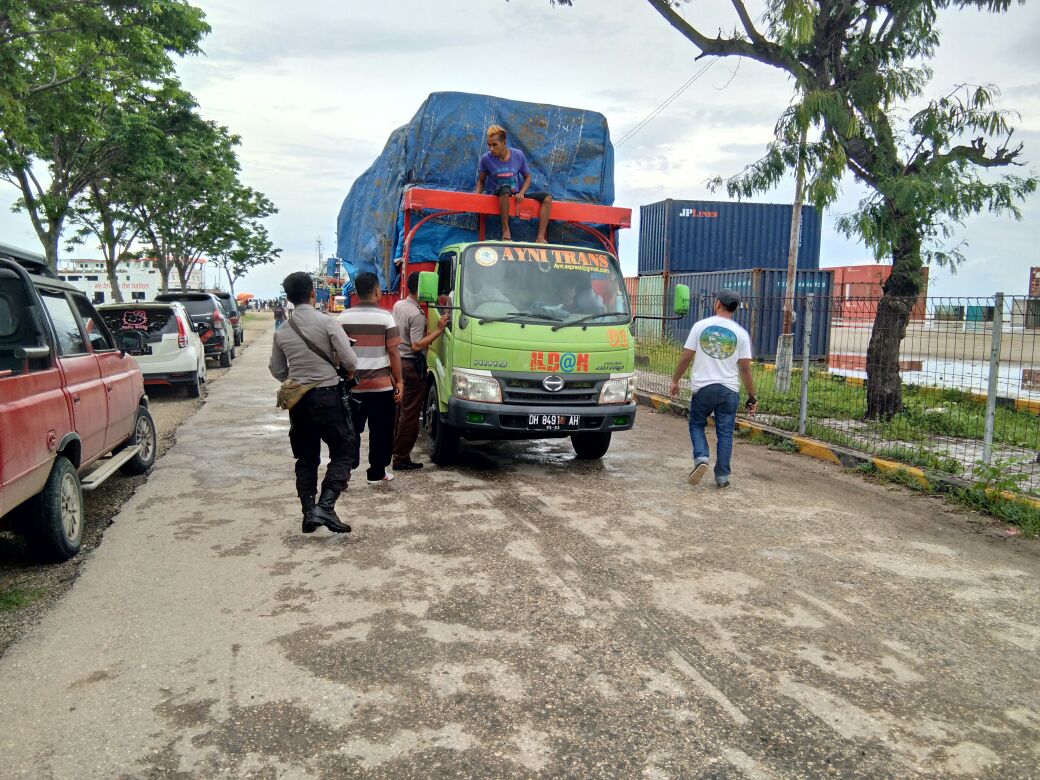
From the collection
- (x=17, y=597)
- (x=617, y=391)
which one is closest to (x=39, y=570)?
(x=17, y=597)

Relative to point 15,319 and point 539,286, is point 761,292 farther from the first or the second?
point 15,319

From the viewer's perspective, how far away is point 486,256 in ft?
24.2

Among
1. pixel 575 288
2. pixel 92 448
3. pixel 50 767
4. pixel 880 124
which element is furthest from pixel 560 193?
pixel 50 767

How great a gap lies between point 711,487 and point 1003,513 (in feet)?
7.56

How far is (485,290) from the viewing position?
7223 mm

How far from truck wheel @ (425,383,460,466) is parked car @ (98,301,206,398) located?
21.4 ft

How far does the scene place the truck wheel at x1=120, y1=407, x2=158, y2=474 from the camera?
7051mm

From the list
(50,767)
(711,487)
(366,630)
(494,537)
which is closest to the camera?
(50,767)

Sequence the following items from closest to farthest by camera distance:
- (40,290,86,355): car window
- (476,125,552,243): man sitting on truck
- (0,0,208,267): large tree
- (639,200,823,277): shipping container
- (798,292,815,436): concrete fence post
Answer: (40,290,86,355): car window < (476,125,552,243): man sitting on truck < (798,292,815,436): concrete fence post < (0,0,208,267): large tree < (639,200,823,277): shipping container

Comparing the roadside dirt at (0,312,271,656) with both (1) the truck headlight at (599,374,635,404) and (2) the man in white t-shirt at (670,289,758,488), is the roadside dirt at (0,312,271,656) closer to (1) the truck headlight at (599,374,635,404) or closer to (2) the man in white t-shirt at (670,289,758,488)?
(1) the truck headlight at (599,374,635,404)

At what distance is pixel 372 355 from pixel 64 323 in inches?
89.2

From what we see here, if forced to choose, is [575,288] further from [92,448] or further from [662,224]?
[662,224]

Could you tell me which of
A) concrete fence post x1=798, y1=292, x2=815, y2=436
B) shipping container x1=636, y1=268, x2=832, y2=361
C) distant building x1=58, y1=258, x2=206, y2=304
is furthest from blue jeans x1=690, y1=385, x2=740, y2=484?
distant building x1=58, y1=258, x2=206, y2=304

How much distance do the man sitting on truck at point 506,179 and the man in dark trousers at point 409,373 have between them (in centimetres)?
144
